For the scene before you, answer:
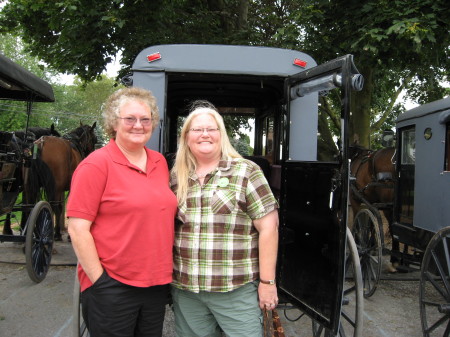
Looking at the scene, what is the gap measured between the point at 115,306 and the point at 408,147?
14.7 ft

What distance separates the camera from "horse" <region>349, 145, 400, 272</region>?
6.29m

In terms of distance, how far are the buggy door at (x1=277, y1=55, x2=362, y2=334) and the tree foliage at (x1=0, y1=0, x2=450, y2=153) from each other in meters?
3.79

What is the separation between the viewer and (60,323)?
4.18 m

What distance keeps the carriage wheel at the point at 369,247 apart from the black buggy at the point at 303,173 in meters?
0.50

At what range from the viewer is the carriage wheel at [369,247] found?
488 centimetres

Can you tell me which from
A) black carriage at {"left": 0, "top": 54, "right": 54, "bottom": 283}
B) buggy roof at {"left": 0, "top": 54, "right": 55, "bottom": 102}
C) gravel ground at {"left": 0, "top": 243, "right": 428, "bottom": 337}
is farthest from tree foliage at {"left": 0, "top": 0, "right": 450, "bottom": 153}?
gravel ground at {"left": 0, "top": 243, "right": 428, "bottom": 337}

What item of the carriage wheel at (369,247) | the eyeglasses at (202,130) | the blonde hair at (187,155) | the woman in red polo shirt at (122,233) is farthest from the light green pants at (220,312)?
the carriage wheel at (369,247)

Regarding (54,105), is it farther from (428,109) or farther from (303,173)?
(303,173)

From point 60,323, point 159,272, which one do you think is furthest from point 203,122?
point 60,323

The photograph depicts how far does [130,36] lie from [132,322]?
6.73 metres

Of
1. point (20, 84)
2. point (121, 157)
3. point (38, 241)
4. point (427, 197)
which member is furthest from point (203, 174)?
point (38, 241)

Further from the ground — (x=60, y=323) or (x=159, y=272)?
(x=159, y=272)

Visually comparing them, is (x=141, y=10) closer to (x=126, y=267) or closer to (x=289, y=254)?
(x=289, y=254)

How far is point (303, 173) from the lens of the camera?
9.65 feet
